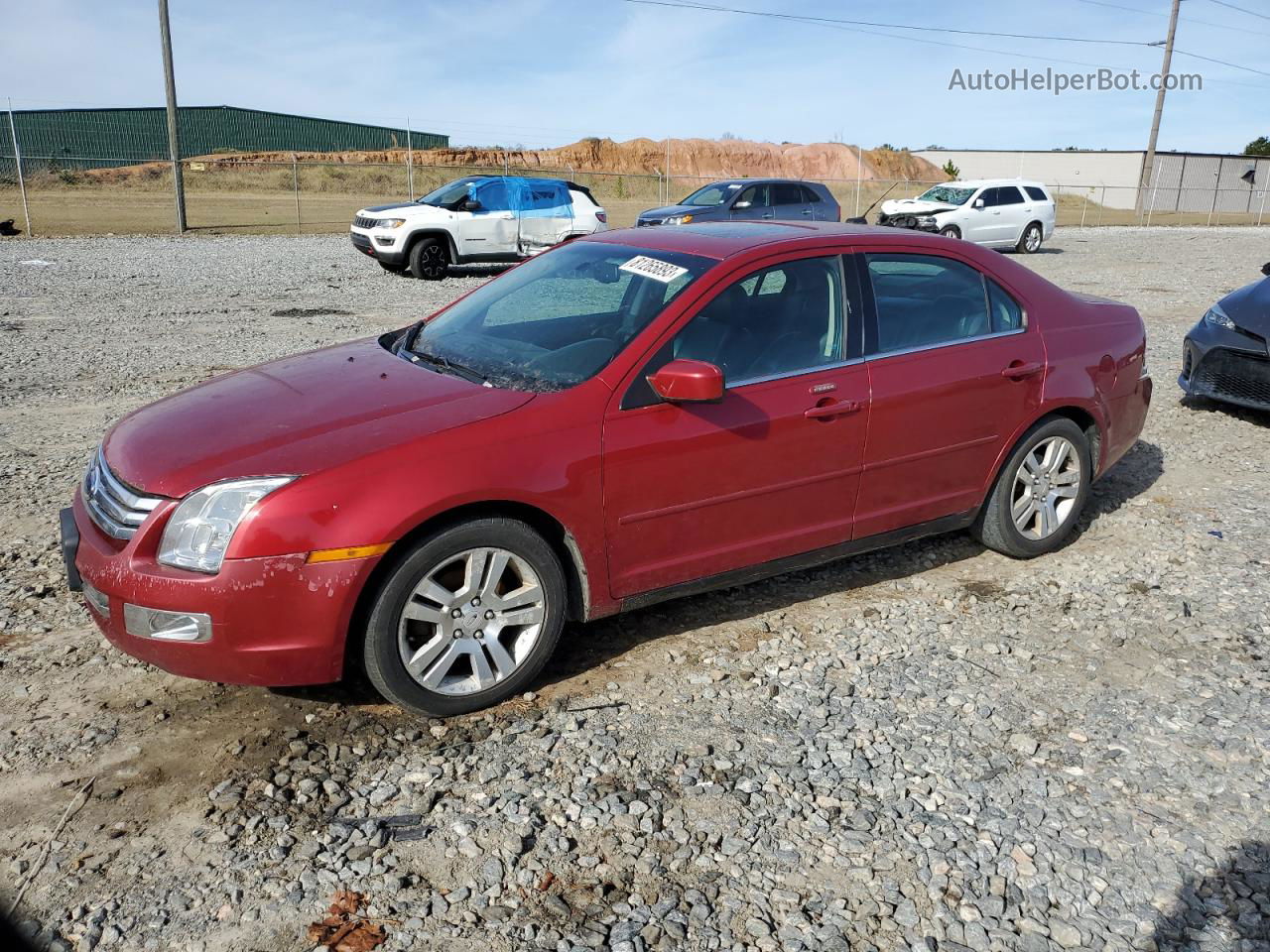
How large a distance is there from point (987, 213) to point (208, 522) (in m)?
22.9

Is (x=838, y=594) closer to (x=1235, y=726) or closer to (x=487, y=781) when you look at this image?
(x=1235, y=726)

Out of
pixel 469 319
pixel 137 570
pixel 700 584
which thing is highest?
pixel 469 319

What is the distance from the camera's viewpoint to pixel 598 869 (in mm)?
2801

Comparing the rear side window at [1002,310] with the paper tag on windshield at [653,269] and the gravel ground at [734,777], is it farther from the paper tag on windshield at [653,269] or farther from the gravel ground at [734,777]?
the paper tag on windshield at [653,269]

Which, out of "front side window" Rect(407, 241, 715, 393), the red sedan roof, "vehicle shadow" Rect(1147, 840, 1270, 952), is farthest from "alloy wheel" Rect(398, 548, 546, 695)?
"vehicle shadow" Rect(1147, 840, 1270, 952)

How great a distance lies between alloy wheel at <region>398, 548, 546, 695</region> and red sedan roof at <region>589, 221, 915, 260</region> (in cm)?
159

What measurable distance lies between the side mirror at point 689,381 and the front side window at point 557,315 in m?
0.25

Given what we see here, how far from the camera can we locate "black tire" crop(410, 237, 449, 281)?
A: 16078 mm

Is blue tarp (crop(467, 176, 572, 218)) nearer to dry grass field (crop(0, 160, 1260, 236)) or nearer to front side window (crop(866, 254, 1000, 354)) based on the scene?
dry grass field (crop(0, 160, 1260, 236))

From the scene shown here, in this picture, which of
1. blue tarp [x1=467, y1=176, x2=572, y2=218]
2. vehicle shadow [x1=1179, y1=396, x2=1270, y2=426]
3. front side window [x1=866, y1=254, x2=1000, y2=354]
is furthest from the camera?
blue tarp [x1=467, y1=176, x2=572, y2=218]

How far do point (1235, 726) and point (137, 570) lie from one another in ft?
12.4

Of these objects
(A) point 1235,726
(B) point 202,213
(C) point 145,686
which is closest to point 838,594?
(A) point 1235,726

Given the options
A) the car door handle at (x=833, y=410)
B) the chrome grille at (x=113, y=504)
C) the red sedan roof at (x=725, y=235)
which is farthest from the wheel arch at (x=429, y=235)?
the car door handle at (x=833, y=410)

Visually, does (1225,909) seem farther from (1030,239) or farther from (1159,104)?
(1159,104)
